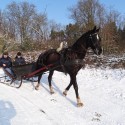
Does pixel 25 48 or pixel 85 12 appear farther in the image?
pixel 85 12

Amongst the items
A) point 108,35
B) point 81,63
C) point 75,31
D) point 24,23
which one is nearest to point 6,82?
point 81,63

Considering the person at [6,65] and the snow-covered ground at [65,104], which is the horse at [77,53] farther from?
the person at [6,65]

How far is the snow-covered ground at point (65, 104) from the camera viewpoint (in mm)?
7584

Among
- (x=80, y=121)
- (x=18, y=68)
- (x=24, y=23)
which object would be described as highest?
(x=24, y=23)

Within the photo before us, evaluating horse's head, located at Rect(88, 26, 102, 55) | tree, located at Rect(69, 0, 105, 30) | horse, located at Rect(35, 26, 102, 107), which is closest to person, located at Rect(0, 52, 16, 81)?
horse, located at Rect(35, 26, 102, 107)

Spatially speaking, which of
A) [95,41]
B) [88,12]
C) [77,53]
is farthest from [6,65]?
[88,12]

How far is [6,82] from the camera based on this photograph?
12609 millimetres

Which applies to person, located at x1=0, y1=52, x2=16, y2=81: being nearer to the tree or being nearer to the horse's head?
the horse's head

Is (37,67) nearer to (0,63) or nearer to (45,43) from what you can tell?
(0,63)

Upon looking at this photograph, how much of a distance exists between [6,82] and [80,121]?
5.51 meters

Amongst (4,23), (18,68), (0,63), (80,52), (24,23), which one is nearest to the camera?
(80,52)

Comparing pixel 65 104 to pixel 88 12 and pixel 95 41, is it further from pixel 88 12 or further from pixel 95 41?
pixel 88 12

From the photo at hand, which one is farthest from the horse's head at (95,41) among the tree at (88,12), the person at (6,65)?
the tree at (88,12)

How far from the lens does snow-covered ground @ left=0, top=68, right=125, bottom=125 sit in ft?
24.9
